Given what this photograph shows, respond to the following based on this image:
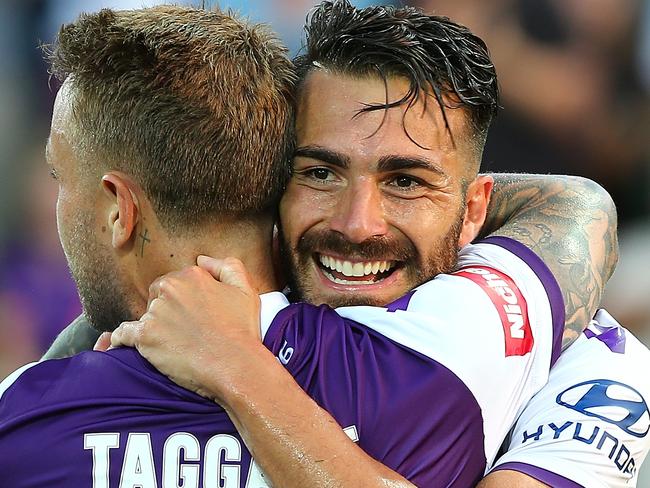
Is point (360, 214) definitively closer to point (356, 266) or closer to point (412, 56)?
point (356, 266)

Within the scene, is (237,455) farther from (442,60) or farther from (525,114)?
(525,114)

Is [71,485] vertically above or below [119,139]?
below

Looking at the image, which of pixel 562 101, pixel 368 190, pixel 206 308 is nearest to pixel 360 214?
pixel 368 190

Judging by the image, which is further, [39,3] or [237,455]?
[39,3]

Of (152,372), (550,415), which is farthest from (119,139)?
(550,415)

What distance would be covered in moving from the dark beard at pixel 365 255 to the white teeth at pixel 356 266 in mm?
23

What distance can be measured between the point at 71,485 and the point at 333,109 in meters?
1.12

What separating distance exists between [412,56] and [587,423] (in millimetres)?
1021

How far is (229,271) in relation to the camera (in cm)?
231

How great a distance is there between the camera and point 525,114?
17.4 ft

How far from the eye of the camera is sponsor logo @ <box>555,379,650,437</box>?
7.96 ft

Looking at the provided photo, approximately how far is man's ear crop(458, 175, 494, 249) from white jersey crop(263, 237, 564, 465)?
23 cm

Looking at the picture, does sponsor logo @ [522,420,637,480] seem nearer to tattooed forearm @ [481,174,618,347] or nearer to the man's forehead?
tattooed forearm @ [481,174,618,347]

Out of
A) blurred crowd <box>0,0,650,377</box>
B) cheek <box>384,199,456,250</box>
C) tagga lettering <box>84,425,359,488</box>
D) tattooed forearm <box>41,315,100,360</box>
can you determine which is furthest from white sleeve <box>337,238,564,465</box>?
blurred crowd <box>0,0,650,377</box>
